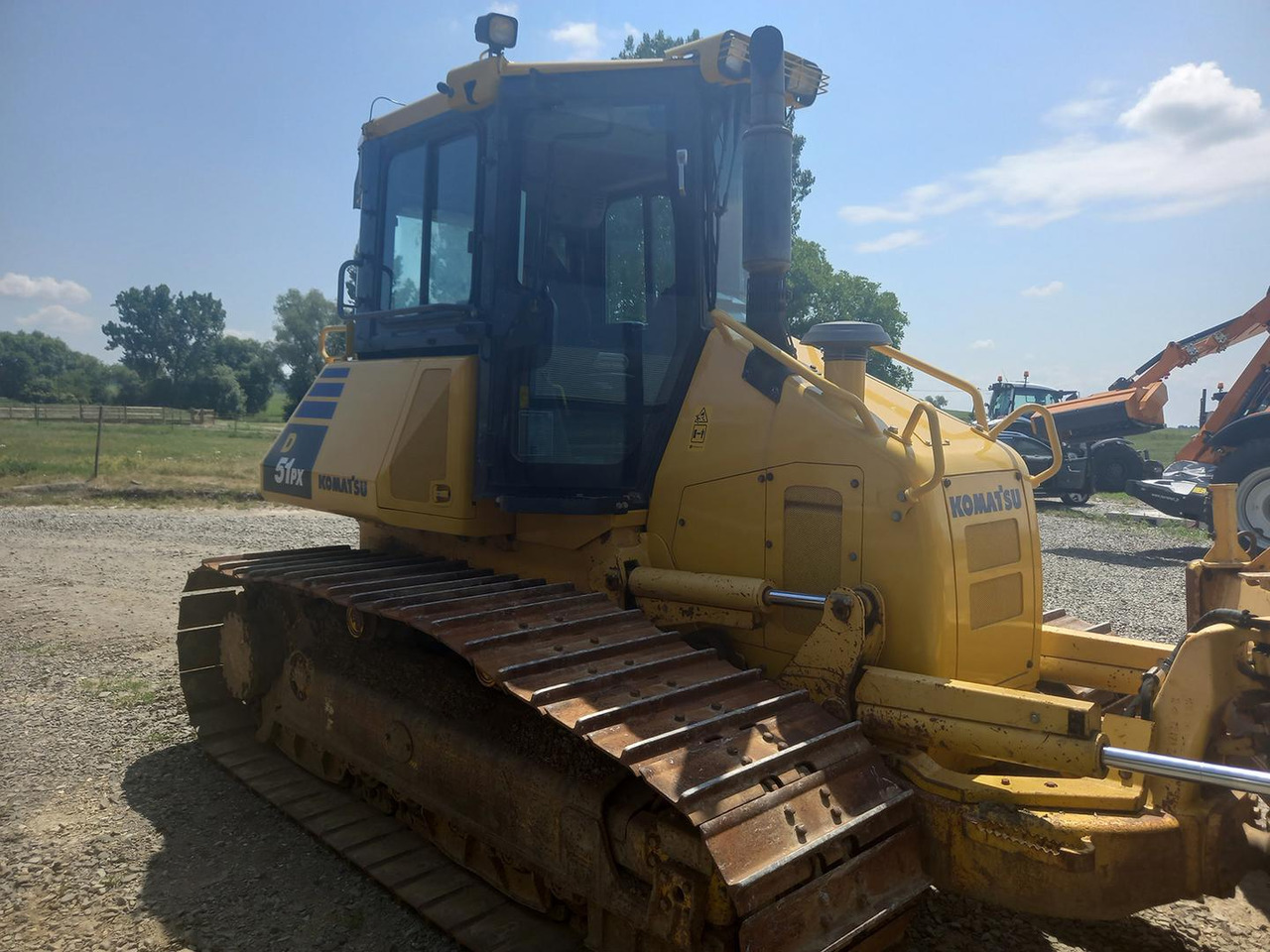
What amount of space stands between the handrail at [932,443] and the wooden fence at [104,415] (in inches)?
1687

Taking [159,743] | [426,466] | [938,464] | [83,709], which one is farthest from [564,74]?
[83,709]

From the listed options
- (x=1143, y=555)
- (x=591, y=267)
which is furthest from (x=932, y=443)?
(x=1143, y=555)

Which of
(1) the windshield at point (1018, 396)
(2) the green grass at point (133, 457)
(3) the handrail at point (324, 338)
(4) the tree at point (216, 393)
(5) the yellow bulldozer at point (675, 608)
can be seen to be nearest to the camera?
(5) the yellow bulldozer at point (675, 608)

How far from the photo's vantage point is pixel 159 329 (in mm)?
87000

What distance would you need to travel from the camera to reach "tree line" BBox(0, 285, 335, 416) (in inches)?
2744

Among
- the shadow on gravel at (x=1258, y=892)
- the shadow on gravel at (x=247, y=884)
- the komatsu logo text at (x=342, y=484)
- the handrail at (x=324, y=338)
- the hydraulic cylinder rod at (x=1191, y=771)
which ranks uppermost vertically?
the handrail at (x=324, y=338)

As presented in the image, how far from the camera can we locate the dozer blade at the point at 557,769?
249 cm

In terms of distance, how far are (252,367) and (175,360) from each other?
14222mm

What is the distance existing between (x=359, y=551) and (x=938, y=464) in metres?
3.28

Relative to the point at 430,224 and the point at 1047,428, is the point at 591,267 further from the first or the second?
the point at 1047,428

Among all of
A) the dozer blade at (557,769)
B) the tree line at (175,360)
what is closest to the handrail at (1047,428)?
the dozer blade at (557,769)

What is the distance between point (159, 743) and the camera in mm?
5164

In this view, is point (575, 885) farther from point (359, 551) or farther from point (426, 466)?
point (359, 551)

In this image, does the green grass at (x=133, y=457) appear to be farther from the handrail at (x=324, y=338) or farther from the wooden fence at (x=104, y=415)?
the handrail at (x=324, y=338)
